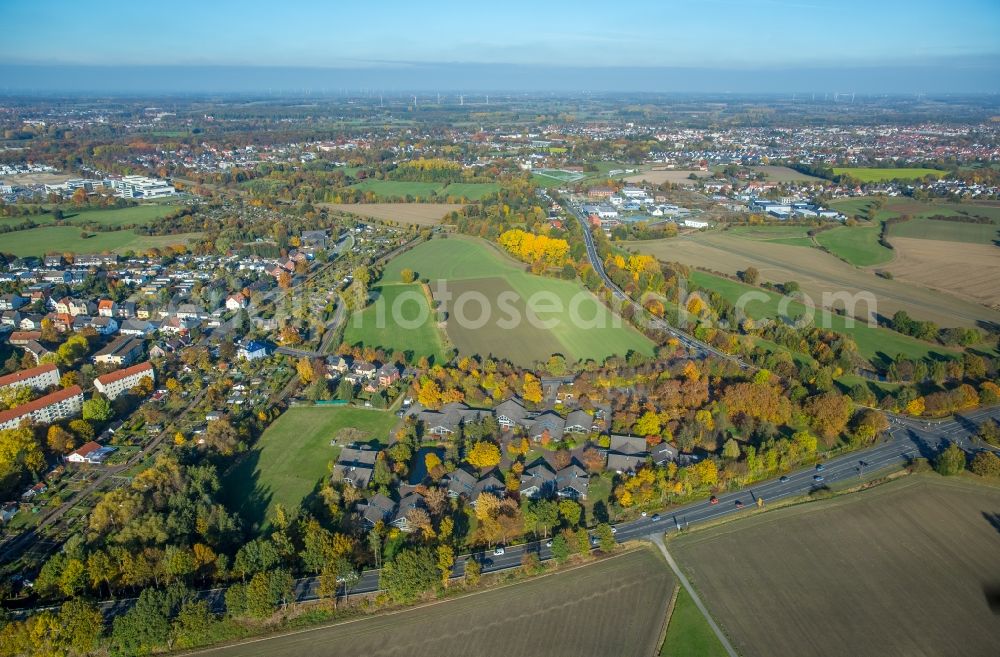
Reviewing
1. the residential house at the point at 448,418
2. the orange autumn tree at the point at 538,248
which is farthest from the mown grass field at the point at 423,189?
the residential house at the point at 448,418

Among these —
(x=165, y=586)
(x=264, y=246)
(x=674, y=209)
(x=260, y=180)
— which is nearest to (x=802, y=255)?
(x=674, y=209)

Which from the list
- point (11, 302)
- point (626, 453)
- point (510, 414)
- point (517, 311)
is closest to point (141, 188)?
point (11, 302)

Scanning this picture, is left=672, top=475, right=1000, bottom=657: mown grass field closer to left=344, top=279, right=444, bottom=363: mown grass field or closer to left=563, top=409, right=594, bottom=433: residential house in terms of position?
left=563, top=409, right=594, bottom=433: residential house

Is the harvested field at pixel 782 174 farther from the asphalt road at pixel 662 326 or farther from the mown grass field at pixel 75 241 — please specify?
the mown grass field at pixel 75 241

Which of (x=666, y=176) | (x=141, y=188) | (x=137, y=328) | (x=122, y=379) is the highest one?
(x=666, y=176)

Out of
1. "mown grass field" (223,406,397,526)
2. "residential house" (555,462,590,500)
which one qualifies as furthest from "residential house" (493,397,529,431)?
"mown grass field" (223,406,397,526)

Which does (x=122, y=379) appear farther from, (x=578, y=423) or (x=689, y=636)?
(x=689, y=636)
